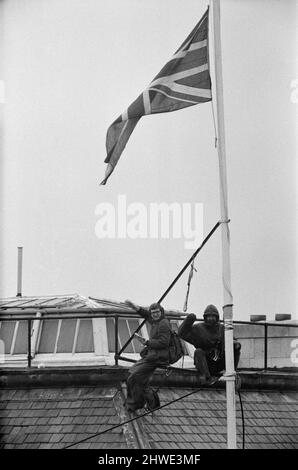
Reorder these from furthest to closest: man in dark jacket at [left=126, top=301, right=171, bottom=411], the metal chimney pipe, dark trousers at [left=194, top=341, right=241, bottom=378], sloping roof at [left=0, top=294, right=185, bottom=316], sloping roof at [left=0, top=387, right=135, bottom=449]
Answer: the metal chimney pipe, sloping roof at [left=0, top=294, right=185, bottom=316], sloping roof at [left=0, top=387, right=135, bottom=449], man in dark jacket at [left=126, top=301, right=171, bottom=411], dark trousers at [left=194, top=341, right=241, bottom=378]

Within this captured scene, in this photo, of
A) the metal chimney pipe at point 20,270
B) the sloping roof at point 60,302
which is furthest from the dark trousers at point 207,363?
the metal chimney pipe at point 20,270

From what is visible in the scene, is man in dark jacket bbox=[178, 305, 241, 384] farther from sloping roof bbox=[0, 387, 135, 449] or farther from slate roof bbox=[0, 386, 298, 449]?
sloping roof bbox=[0, 387, 135, 449]

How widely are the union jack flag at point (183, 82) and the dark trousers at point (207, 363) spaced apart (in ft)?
14.1

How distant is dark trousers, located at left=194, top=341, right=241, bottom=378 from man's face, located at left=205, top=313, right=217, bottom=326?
500mm

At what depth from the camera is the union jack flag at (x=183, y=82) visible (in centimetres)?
2156

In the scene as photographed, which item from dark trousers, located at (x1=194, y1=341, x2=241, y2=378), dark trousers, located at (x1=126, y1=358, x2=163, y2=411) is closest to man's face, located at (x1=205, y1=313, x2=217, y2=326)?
dark trousers, located at (x1=194, y1=341, x2=241, y2=378)

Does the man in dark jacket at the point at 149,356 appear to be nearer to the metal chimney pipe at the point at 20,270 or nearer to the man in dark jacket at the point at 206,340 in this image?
the man in dark jacket at the point at 206,340

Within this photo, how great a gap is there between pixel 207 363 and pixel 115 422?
81.2 inches

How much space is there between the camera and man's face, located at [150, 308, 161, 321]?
22469 mm

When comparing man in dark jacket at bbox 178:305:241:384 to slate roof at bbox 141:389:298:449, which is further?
slate roof at bbox 141:389:298:449
